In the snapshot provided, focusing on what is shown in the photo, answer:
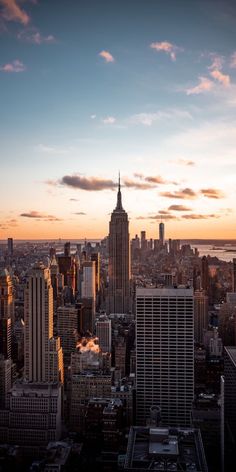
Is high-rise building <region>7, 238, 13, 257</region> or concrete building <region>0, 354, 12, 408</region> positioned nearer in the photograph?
high-rise building <region>7, 238, 13, 257</region>

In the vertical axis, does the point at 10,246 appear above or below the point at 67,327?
above

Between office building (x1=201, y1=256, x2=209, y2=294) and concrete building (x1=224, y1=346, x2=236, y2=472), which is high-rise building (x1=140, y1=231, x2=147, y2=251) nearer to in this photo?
office building (x1=201, y1=256, x2=209, y2=294)

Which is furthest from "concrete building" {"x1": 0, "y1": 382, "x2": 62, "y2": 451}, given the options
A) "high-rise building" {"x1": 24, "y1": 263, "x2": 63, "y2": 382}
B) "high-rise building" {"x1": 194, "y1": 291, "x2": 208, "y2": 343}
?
"high-rise building" {"x1": 194, "y1": 291, "x2": 208, "y2": 343}

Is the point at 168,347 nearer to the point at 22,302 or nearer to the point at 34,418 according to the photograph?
the point at 34,418

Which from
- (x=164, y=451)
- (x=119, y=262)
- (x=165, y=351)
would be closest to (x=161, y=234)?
(x=165, y=351)

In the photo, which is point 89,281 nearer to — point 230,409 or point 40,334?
point 40,334

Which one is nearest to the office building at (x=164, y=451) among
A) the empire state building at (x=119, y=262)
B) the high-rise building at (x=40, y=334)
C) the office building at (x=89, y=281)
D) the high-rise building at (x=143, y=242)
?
the high-rise building at (x=40, y=334)
